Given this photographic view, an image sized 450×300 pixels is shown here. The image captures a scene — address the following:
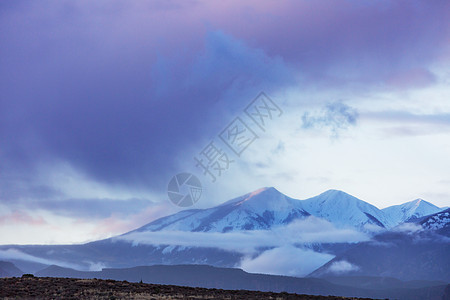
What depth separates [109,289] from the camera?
3403 inches

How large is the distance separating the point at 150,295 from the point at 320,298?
2152 cm

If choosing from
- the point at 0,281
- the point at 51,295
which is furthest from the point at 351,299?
the point at 0,281

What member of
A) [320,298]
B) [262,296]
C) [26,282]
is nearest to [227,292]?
[262,296]

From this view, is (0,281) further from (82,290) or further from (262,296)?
(262,296)

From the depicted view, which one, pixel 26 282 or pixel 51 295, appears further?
pixel 26 282

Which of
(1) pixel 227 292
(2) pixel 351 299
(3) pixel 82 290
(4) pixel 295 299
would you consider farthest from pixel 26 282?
(2) pixel 351 299

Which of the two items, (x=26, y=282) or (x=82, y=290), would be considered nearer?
(x=82, y=290)

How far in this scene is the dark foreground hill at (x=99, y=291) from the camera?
80812 millimetres

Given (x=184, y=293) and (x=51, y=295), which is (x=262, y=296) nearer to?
(x=184, y=293)

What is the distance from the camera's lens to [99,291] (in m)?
84.4

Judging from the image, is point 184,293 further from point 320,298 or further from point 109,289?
point 320,298

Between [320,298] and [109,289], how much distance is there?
87.7ft

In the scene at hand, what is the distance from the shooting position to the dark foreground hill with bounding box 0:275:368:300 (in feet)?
265

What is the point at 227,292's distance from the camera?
3580 inches
